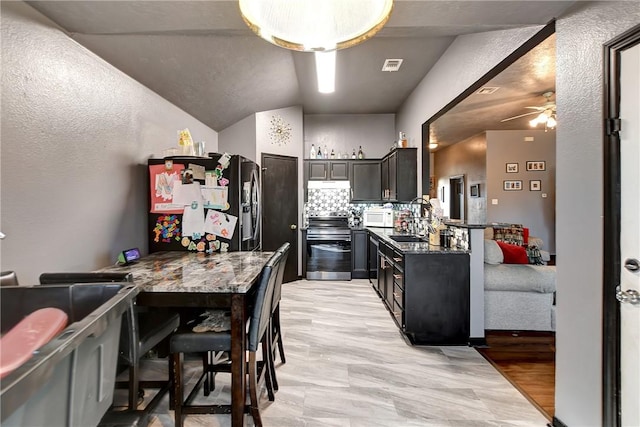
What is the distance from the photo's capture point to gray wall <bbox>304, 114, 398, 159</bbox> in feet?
19.8

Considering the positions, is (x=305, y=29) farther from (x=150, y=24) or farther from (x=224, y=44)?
(x=224, y=44)

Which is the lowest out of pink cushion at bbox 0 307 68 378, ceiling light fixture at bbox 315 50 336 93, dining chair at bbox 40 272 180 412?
dining chair at bbox 40 272 180 412

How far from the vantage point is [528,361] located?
262cm

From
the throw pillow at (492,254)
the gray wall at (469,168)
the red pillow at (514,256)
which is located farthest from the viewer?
the gray wall at (469,168)

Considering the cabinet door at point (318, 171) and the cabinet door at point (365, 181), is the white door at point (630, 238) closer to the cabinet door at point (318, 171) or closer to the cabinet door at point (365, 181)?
the cabinet door at point (365, 181)

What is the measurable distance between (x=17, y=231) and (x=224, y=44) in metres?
2.33

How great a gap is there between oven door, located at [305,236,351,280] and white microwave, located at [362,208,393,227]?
52 centimetres

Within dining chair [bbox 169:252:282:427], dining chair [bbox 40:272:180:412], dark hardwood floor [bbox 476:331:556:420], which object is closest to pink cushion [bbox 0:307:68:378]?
dining chair [bbox 40:272:180:412]

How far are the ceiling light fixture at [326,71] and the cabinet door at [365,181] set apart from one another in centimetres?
158

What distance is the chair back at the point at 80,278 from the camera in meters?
1.56

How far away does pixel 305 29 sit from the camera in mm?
1229

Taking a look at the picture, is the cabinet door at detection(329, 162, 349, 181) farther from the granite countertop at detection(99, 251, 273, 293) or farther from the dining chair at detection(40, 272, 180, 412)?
the dining chair at detection(40, 272, 180, 412)

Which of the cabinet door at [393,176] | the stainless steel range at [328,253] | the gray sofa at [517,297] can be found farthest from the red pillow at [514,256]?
the stainless steel range at [328,253]

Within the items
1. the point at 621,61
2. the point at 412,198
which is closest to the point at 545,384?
the point at 621,61
